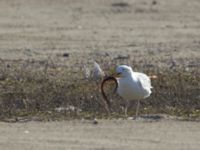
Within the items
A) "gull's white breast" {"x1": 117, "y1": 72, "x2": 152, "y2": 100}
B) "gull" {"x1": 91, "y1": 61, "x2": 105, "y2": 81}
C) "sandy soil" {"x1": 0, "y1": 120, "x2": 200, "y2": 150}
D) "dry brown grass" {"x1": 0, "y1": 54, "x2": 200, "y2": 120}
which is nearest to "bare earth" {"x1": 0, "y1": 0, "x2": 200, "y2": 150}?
"sandy soil" {"x1": 0, "y1": 120, "x2": 200, "y2": 150}

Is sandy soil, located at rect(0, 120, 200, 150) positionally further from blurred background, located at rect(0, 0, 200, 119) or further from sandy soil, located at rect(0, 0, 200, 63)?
sandy soil, located at rect(0, 0, 200, 63)

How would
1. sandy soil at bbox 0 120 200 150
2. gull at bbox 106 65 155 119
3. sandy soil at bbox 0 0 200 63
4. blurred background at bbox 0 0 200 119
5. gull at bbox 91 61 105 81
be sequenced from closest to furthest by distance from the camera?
sandy soil at bbox 0 120 200 150 < gull at bbox 106 65 155 119 < blurred background at bbox 0 0 200 119 < gull at bbox 91 61 105 81 < sandy soil at bbox 0 0 200 63

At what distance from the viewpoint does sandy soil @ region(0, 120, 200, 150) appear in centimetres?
1101

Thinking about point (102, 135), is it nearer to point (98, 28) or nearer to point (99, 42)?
point (99, 42)

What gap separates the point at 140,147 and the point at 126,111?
218 cm

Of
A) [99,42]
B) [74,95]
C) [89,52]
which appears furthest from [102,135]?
[99,42]

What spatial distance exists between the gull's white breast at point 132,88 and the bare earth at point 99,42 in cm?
41

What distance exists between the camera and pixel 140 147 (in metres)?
11.0

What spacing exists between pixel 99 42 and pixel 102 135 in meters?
8.52

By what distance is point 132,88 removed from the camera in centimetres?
1266

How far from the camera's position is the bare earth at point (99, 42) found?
444 inches

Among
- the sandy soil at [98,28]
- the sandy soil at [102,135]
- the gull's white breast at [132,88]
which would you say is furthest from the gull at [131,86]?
the sandy soil at [98,28]

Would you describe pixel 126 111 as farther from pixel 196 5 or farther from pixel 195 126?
pixel 196 5

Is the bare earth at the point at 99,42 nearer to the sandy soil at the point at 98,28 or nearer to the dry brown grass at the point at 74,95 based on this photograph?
the sandy soil at the point at 98,28
